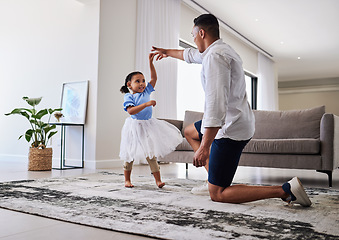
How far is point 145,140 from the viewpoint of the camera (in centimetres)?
248

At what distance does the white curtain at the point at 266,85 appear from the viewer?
10.0 metres

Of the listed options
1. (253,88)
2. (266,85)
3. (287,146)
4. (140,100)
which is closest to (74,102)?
(140,100)

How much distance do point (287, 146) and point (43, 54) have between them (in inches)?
155

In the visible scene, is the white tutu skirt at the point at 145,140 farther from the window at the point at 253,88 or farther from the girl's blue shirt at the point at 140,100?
the window at the point at 253,88

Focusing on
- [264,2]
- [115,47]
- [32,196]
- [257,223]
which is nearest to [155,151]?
[32,196]

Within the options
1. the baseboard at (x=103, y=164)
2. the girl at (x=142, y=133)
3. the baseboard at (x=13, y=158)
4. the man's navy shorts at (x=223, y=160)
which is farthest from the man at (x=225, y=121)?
the baseboard at (x=13, y=158)

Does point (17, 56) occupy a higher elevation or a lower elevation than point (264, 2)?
lower

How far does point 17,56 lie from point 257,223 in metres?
5.38

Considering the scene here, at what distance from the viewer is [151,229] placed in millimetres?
1324

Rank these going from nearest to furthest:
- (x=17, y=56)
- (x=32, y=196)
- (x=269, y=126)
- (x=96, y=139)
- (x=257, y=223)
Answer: (x=257, y=223) < (x=32, y=196) < (x=269, y=126) < (x=96, y=139) < (x=17, y=56)

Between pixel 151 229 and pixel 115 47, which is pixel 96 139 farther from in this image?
pixel 151 229

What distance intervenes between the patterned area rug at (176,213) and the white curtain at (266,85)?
7.88 meters

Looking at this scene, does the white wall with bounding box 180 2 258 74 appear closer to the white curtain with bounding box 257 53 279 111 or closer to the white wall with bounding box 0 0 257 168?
the white curtain with bounding box 257 53 279 111

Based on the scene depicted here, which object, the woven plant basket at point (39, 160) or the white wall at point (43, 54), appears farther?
the white wall at point (43, 54)
